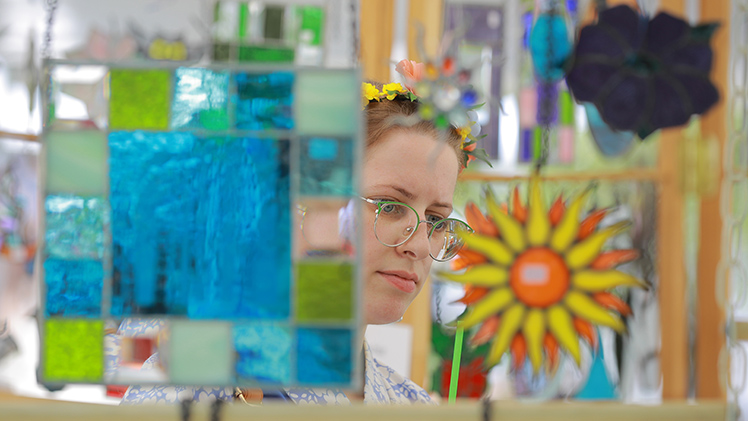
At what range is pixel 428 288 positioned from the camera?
117 centimetres

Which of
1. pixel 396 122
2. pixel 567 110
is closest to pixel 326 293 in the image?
pixel 396 122

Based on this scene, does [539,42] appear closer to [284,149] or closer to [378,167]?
[378,167]

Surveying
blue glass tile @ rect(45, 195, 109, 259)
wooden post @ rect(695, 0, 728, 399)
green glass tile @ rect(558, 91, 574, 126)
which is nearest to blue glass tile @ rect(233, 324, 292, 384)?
blue glass tile @ rect(45, 195, 109, 259)

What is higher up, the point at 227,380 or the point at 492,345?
the point at 227,380

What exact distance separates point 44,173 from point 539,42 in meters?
0.98

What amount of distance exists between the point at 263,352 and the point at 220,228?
0.08 metres

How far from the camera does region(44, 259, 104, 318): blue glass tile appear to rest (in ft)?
1.14

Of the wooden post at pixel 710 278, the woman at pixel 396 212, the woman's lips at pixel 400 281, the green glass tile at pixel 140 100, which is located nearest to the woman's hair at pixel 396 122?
the woman at pixel 396 212

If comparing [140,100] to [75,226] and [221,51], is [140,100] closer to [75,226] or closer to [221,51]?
[75,226]

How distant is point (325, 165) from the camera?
0.34 meters

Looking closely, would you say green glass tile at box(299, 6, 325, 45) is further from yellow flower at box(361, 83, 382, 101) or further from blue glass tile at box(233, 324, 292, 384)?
blue glass tile at box(233, 324, 292, 384)

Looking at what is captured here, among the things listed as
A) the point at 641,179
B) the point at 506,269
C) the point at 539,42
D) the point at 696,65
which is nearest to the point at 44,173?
the point at 506,269

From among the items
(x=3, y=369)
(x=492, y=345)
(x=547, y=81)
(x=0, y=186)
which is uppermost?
(x=547, y=81)

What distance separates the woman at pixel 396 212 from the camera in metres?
0.47
